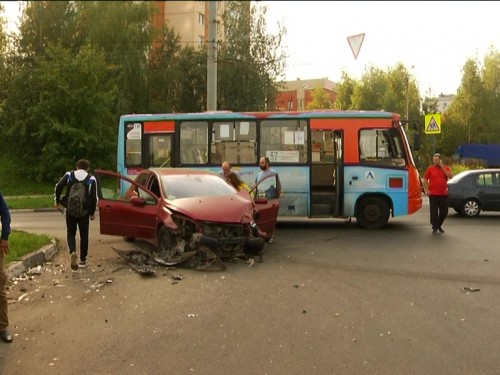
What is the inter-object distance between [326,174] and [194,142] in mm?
3393

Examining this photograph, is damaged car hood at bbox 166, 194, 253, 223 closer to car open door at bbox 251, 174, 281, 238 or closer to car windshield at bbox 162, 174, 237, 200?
car windshield at bbox 162, 174, 237, 200

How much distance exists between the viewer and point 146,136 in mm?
14055

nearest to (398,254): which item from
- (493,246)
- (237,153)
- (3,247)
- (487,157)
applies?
(493,246)

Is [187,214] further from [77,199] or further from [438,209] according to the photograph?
[438,209]

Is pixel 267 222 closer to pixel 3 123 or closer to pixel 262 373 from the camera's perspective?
pixel 262 373

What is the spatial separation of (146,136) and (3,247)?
29.6 feet

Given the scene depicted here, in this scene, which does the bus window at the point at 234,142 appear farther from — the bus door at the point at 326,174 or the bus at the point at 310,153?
the bus door at the point at 326,174

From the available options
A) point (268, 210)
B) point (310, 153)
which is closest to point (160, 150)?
point (310, 153)

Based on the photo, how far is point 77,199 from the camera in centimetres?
822

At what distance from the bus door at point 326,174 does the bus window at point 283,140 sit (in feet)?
0.96

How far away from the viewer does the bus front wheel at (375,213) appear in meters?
13.0

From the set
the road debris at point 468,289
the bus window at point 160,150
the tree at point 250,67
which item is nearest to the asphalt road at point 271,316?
the road debris at point 468,289

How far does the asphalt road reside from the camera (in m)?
4.39

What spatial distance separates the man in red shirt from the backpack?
23.8ft
